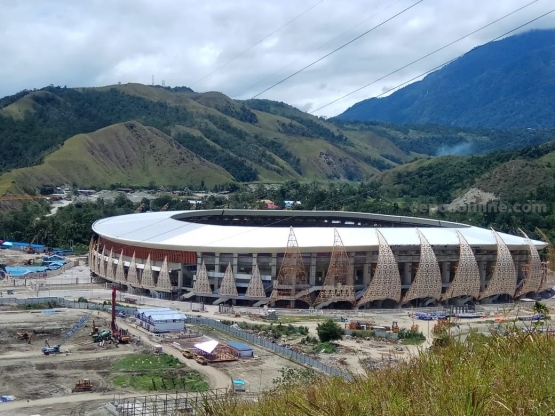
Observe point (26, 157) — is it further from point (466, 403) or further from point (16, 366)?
point (466, 403)

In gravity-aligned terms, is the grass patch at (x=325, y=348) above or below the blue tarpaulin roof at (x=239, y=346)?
below

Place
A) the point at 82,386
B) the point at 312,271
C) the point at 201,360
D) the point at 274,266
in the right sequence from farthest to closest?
the point at 274,266, the point at 312,271, the point at 201,360, the point at 82,386

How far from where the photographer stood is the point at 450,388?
28.8ft

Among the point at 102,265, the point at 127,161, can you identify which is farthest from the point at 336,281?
the point at 127,161

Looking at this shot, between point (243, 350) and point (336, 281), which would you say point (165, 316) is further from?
point (336, 281)

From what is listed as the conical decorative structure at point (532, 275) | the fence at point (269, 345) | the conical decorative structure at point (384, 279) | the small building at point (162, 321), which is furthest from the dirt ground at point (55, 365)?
the conical decorative structure at point (532, 275)

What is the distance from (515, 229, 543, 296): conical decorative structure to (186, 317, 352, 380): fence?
27466 mm

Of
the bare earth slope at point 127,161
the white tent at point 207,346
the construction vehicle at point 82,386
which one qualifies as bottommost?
the white tent at point 207,346

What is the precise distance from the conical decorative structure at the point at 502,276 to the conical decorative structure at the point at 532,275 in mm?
1801

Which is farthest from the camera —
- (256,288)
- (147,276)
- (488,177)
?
(488,177)

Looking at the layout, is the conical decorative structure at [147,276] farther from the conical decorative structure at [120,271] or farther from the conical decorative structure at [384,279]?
the conical decorative structure at [384,279]

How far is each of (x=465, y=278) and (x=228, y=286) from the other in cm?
1871

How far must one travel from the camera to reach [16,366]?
32625mm

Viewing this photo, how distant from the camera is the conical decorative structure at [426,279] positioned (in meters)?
51.4
